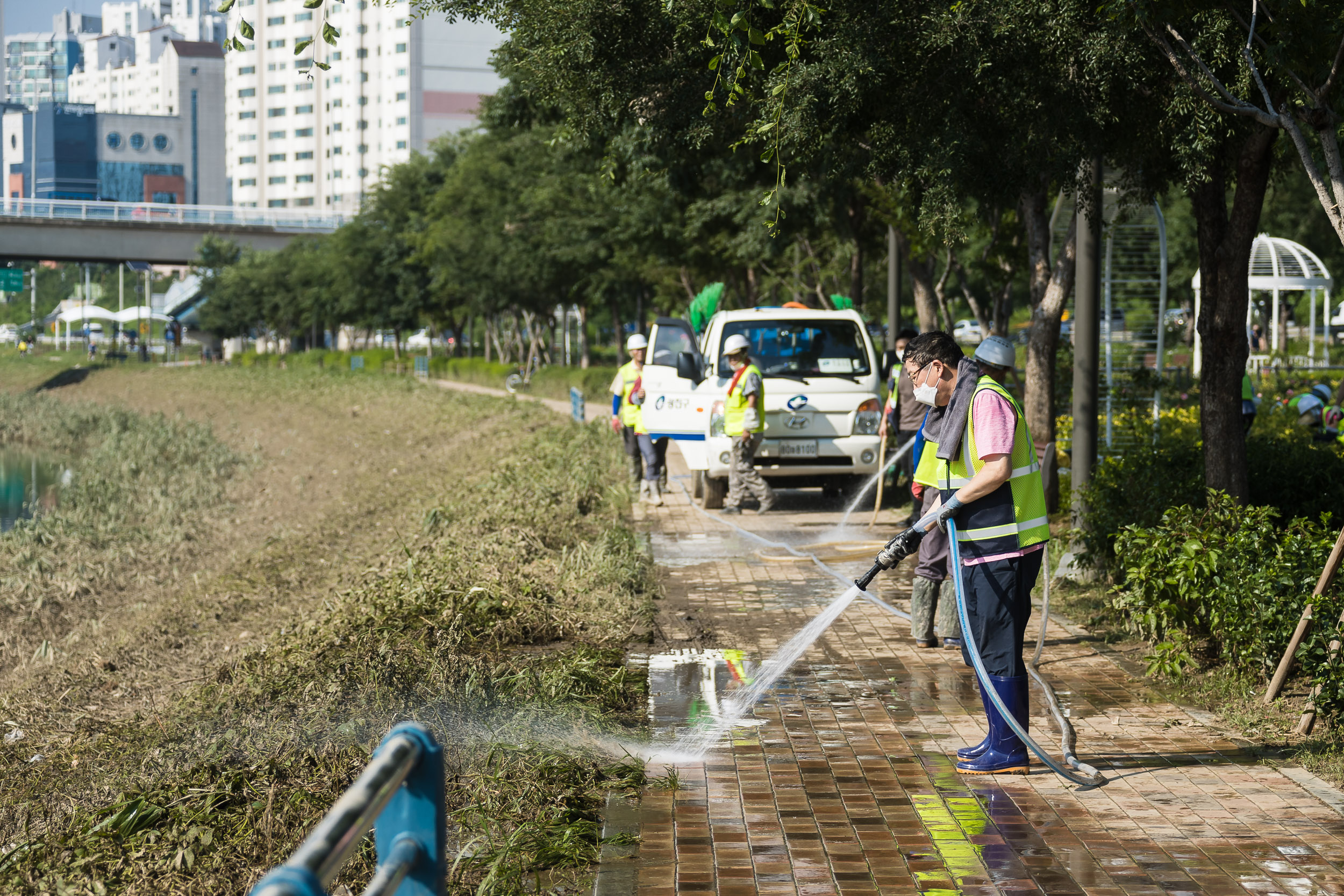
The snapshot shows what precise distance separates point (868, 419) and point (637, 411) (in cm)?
267

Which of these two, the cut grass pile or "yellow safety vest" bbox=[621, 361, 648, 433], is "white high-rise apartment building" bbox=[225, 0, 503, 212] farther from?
"yellow safety vest" bbox=[621, 361, 648, 433]

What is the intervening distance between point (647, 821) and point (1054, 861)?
148 centimetres

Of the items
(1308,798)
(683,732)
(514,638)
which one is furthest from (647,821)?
(514,638)

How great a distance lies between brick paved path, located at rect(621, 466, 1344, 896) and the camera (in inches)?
188

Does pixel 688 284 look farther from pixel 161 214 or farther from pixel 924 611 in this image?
pixel 161 214

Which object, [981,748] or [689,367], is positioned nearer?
[981,748]

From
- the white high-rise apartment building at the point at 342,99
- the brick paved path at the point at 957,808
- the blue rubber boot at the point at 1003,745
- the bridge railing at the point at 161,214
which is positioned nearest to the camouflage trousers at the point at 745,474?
the brick paved path at the point at 957,808

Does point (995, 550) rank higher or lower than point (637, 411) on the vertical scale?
lower

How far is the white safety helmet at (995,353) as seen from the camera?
21.0 ft

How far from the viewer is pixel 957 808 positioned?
552 cm

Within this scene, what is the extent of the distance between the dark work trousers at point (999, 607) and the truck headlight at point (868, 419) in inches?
366

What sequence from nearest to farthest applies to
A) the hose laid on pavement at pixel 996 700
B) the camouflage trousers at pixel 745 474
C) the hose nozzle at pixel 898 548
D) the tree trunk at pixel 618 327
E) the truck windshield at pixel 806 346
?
1. the hose laid on pavement at pixel 996 700
2. the hose nozzle at pixel 898 548
3. the camouflage trousers at pixel 745 474
4. the truck windshield at pixel 806 346
5. the tree trunk at pixel 618 327

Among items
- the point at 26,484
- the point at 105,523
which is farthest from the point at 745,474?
the point at 26,484

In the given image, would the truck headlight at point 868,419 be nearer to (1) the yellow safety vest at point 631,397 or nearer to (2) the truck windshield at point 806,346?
(2) the truck windshield at point 806,346
